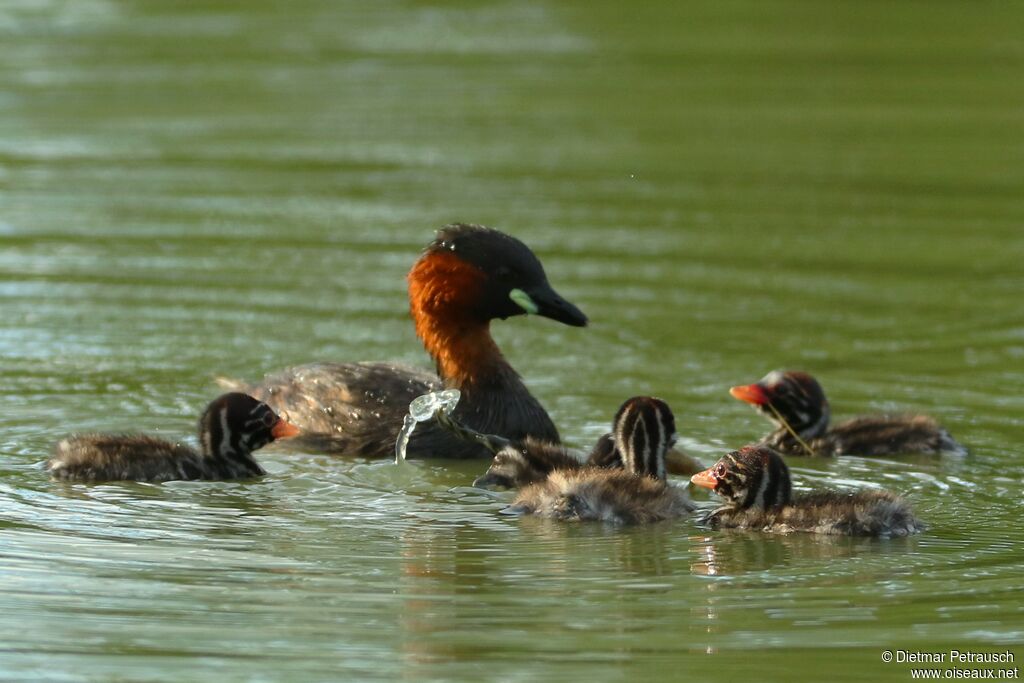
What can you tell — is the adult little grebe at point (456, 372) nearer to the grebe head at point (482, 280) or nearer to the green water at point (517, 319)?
the grebe head at point (482, 280)

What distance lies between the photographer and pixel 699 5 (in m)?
23.6

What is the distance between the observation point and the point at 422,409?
10.5 m

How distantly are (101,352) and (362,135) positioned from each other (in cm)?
671

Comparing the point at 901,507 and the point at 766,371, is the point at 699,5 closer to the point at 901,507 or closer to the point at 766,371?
the point at 766,371

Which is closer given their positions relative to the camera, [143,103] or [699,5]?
[143,103]

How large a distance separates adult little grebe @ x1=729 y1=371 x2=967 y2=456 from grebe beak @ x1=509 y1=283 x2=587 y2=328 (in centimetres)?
92

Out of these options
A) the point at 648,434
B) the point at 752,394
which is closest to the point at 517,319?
the point at 752,394

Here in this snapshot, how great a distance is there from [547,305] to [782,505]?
2.02 m

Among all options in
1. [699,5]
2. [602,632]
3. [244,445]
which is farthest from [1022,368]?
[699,5]

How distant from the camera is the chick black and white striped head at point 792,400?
1068cm

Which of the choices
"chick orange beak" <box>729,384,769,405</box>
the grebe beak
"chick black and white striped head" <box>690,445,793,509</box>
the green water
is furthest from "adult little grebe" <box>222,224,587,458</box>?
"chick black and white striped head" <box>690,445,793,509</box>

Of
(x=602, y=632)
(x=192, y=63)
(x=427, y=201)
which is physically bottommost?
(x=602, y=632)

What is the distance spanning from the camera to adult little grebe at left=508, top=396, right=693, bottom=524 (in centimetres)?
885

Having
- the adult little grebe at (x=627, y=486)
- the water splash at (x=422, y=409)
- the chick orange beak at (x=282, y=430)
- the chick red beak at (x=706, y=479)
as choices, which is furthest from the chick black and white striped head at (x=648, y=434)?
the chick orange beak at (x=282, y=430)
